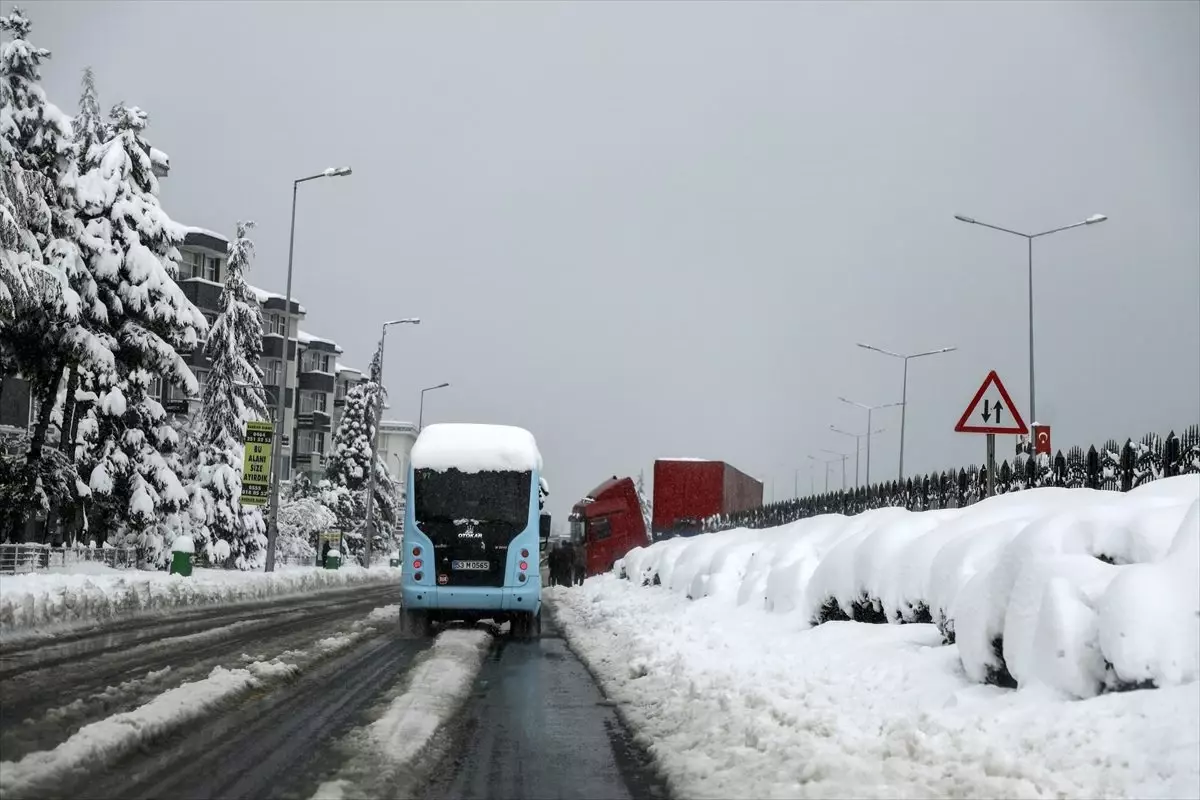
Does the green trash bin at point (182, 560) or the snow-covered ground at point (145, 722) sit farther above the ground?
the green trash bin at point (182, 560)

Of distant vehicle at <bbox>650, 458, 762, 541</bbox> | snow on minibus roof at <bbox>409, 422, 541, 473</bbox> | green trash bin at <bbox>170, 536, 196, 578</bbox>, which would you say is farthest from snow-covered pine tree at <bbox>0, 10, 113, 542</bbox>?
distant vehicle at <bbox>650, 458, 762, 541</bbox>

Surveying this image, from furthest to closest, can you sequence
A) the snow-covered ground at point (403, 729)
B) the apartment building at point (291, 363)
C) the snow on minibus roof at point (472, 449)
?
the apartment building at point (291, 363), the snow on minibus roof at point (472, 449), the snow-covered ground at point (403, 729)

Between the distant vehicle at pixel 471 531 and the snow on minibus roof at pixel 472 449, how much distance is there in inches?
0.6

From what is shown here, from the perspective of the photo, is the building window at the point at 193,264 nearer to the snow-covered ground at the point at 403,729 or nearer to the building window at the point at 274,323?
the building window at the point at 274,323

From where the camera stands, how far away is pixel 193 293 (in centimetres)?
7719

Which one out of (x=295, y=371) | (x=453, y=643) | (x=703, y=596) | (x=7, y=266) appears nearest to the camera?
(x=453, y=643)

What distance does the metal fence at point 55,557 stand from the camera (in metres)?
32.4

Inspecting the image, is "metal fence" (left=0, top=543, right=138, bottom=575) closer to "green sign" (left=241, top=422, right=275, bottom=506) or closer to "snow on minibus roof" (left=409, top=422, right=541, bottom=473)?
"green sign" (left=241, top=422, right=275, bottom=506)

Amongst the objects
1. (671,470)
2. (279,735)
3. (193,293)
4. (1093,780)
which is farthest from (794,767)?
→ (193,293)

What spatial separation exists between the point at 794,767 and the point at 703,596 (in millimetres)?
Answer: 16745

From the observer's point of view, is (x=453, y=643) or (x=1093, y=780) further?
(x=453, y=643)

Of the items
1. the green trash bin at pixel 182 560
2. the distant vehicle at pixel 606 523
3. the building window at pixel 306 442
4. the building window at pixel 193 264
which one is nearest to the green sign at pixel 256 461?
the green trash bin at pixel 182 560

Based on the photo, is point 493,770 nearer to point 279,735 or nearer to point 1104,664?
point 279,735

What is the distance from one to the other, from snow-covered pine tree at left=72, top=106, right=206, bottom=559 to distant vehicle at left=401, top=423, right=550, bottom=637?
65.2ft
